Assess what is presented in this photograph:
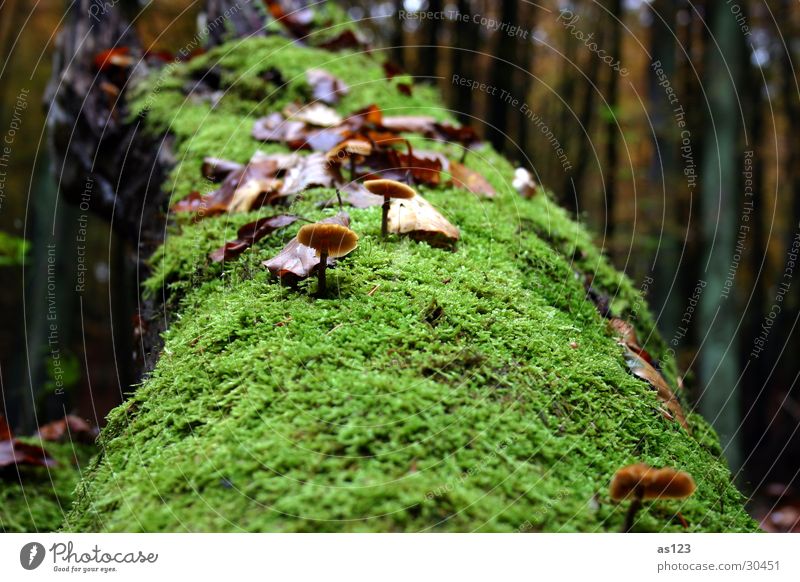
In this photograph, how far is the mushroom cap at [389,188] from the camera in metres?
1.53

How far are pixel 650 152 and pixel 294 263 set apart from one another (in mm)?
12427

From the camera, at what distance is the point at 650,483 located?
0.97m

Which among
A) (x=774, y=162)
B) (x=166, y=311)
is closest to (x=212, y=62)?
(x=166, y=311)

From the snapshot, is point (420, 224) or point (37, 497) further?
point (37, 497)

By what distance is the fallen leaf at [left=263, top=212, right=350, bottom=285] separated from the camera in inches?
58.7

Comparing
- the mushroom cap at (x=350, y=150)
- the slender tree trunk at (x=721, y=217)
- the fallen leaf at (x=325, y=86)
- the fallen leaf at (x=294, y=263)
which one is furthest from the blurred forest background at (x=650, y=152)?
the fallen leaf at (x=294, y=263)

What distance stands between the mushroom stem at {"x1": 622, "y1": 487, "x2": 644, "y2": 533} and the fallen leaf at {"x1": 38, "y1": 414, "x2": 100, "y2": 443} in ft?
8.91

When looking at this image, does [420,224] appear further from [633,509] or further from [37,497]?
[37,497]

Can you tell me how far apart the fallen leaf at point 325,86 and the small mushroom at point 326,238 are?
172 cm

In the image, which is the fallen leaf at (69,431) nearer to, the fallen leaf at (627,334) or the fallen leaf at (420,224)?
the fallen leaf at (420,224)

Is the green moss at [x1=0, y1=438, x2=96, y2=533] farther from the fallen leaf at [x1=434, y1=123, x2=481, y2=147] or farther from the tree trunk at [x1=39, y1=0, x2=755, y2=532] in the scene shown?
the fallen leaf at [x1=434, y1=123, x2=481, y2=147]
